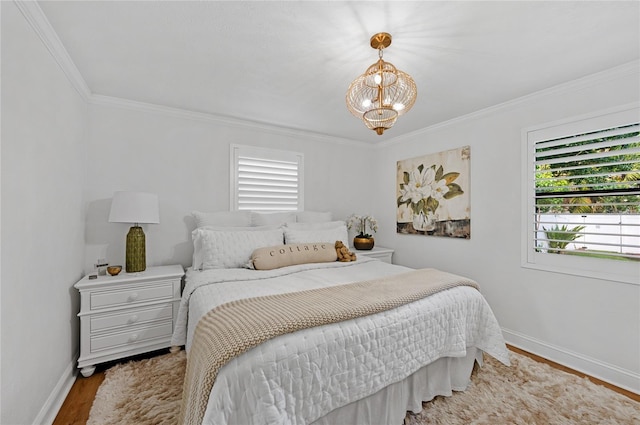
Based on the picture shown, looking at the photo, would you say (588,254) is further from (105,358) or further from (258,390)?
(105,358)

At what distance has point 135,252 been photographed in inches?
98.9

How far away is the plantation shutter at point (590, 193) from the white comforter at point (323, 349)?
1114 millimetres

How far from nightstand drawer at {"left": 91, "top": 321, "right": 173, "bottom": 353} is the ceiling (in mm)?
2083

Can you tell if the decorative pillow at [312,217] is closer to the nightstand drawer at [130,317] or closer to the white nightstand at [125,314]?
the white nightstand at [125,314]

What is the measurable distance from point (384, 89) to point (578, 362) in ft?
8.91

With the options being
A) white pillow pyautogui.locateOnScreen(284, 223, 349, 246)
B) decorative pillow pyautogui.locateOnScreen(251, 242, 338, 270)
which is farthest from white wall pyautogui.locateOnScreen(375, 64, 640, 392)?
decorative pillow pyautogui.locateOnScreen(251, 242, 338, 270)

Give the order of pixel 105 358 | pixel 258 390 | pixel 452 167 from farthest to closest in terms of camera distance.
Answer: pixel 452 167 < pixel 105 358 < pixel 258 390

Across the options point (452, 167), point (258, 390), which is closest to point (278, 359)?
point (258, 390)

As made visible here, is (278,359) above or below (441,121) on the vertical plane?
below

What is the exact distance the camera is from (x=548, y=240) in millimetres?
2531

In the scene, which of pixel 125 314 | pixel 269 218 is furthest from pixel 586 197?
pixel 125 314

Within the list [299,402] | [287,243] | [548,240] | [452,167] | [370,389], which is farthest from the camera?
[452,167]

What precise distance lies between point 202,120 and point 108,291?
190 centimetres

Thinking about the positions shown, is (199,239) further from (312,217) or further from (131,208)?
(312,217)
